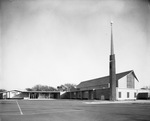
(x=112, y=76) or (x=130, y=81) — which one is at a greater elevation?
(x=112, y=76)

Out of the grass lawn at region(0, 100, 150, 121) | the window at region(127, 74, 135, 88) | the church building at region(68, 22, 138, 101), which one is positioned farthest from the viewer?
the window at region(127, 74, 135, 88)

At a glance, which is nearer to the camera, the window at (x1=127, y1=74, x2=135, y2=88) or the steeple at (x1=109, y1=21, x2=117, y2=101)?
the steeple at (x1=109, y1=21, x2=117, y2=101)

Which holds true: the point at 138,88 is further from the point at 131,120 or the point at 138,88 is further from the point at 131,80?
the point at 131,120

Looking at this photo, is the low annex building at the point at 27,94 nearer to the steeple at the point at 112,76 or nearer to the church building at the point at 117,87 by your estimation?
the church building at the point at 117,87

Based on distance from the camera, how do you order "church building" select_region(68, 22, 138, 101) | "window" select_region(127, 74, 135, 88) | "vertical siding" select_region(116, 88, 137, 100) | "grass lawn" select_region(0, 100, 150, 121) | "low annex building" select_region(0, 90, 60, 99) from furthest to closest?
"low annex building" select_region(0, 90, 60, 99) → "window" select_region(127, 74, 135, 88) → "vertical siding" select_region(116, 88, 137, 100) → "church building" select_region(68, 22, 138, 101) → "grass lawn" select_region(0, 100, 150, 121)

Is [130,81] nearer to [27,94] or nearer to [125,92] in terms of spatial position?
[125,92]

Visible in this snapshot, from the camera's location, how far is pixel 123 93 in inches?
2005

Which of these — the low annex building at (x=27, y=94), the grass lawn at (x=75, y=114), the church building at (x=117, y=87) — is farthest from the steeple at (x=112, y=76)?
the low annex building at (x=27, y=94)

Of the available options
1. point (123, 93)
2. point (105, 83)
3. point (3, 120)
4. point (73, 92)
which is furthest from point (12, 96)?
point (3, 120)

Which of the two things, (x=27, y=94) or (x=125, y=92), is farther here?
(x=27, y=94)

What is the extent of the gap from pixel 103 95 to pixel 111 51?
45.4ft

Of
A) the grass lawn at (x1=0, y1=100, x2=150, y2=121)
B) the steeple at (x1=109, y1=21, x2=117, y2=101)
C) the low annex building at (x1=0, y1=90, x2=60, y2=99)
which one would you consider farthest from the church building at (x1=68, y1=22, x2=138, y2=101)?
the low annex building at (x1=0, y1=90, x2=60, y2=99)

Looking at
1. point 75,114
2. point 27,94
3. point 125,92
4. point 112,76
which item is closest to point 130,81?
point 125,92

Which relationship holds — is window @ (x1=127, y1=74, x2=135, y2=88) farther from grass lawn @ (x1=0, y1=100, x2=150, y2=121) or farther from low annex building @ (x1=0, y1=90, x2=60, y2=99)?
low annex building @ (x1=0, y1=90, x2=60, y2=99)
